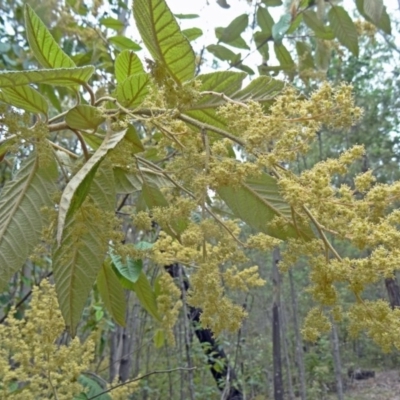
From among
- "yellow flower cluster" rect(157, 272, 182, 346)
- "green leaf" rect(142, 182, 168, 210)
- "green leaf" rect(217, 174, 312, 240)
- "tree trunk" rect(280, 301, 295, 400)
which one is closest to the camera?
"green leaf" rect(217, 174, 312, 240)

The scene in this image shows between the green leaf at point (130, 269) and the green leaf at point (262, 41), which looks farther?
the green leaf at point (262, 41)

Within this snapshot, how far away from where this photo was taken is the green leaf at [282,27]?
1372 millimetres

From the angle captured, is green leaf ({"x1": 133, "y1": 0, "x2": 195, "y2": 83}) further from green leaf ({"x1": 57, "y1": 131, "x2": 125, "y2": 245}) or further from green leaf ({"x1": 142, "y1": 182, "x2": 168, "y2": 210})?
green leaf ({"x1": 142, "y1": 182, "x2": 168, "y2": 210})

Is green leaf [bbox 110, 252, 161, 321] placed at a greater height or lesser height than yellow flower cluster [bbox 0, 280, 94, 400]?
greater

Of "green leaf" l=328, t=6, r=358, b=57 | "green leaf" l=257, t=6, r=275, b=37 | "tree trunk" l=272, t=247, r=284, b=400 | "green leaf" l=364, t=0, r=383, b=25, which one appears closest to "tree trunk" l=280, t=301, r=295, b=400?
"tree trunk" l=272, t=247, r=284, b=400

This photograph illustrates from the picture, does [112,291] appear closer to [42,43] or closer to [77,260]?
[77,260]

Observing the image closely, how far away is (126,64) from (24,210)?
0.97 ft

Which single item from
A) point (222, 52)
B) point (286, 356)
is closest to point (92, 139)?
point (222, 52)

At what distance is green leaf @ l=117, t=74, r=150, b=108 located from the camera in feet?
2.34

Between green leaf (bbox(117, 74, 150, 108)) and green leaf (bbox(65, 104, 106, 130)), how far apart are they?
2.7 inches

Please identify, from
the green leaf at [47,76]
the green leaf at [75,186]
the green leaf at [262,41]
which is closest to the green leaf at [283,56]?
the green leaf at [262,41]

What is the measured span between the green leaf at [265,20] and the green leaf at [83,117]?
124 centimetres

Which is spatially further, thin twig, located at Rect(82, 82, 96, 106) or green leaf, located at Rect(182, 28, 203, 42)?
green leaf, located at Rect(182, 28, 203, 42)

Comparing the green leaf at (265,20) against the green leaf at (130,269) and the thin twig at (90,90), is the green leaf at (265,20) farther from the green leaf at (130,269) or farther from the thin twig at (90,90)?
the thin twig at (90,90)
